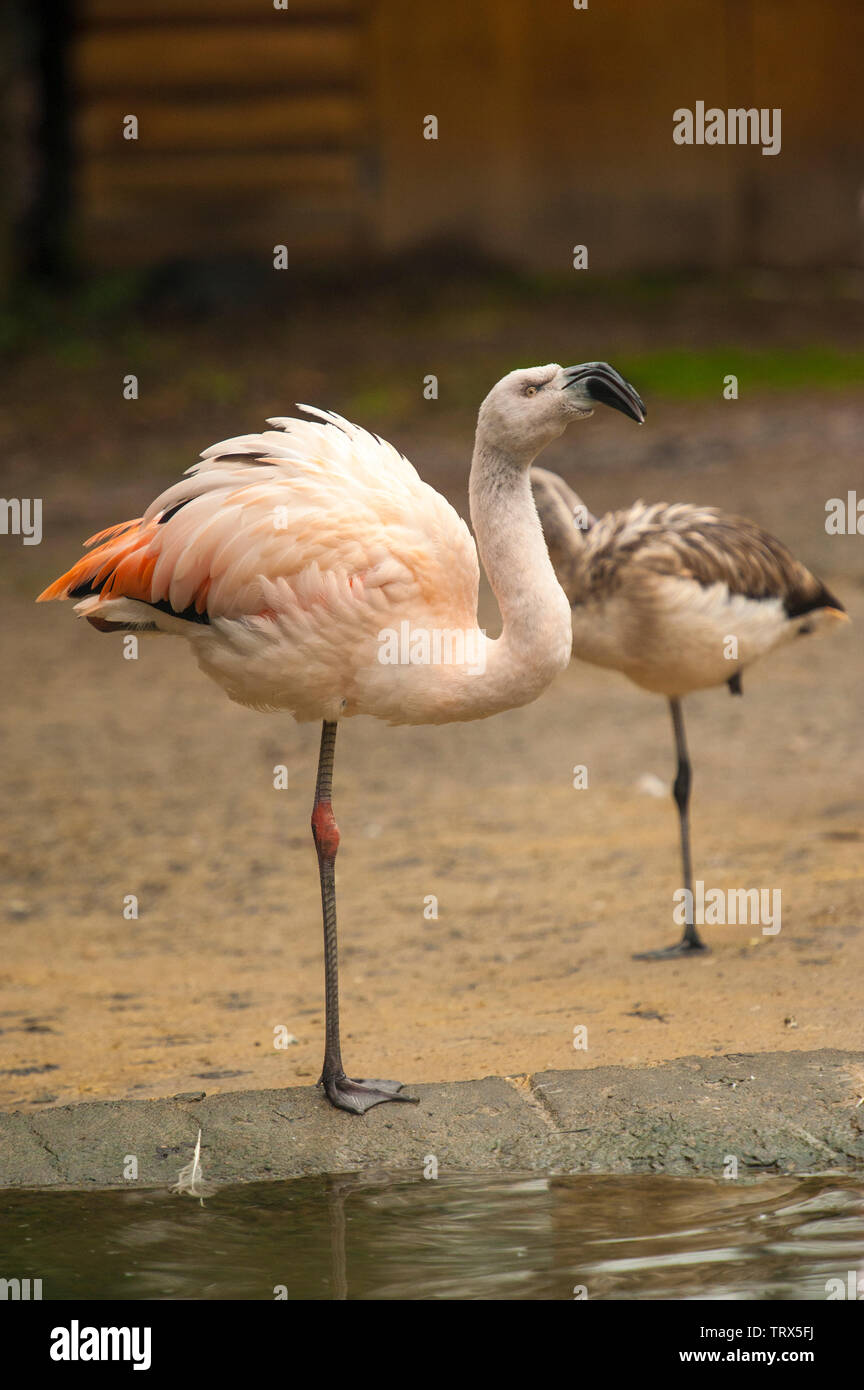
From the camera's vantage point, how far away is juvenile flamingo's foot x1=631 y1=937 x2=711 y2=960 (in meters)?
5.22

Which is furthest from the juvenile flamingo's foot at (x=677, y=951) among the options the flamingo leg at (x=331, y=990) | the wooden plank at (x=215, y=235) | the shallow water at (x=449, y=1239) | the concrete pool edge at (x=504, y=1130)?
the wooden plank at (x=215, y=235)

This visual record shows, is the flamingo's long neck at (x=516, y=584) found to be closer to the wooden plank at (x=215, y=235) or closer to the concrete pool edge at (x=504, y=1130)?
the concrete pool edge at (x=504, y=1130)

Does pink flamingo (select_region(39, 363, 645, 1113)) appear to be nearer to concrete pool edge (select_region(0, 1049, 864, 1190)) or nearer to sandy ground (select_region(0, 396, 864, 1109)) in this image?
concrete pool edge (select_region(0, 1049, 864, 1190))

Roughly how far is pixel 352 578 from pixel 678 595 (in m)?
1.43

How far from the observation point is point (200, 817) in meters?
6.91

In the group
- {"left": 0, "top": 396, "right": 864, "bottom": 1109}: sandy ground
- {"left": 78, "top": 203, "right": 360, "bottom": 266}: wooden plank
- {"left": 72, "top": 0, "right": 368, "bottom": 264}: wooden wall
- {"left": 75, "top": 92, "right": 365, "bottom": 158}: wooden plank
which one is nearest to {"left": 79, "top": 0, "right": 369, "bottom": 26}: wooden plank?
{"left": 72, "top": 0, "right": 368, "bottom": 264}: wooden wall

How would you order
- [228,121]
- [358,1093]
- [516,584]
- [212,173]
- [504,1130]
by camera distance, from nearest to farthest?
[504,1130]
[358,1093]
[516,584]
[228,121]
[212,173]

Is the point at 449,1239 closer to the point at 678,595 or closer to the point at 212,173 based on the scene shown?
the point at 678,595

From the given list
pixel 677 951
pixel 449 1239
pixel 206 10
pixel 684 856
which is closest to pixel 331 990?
pixel 449 1239

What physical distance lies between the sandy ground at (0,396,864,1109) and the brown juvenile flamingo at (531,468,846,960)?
0.46m

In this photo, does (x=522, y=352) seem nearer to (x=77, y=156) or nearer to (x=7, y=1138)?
(x=77, y=156)

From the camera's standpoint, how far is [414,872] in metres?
6.20

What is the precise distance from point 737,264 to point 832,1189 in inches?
501
